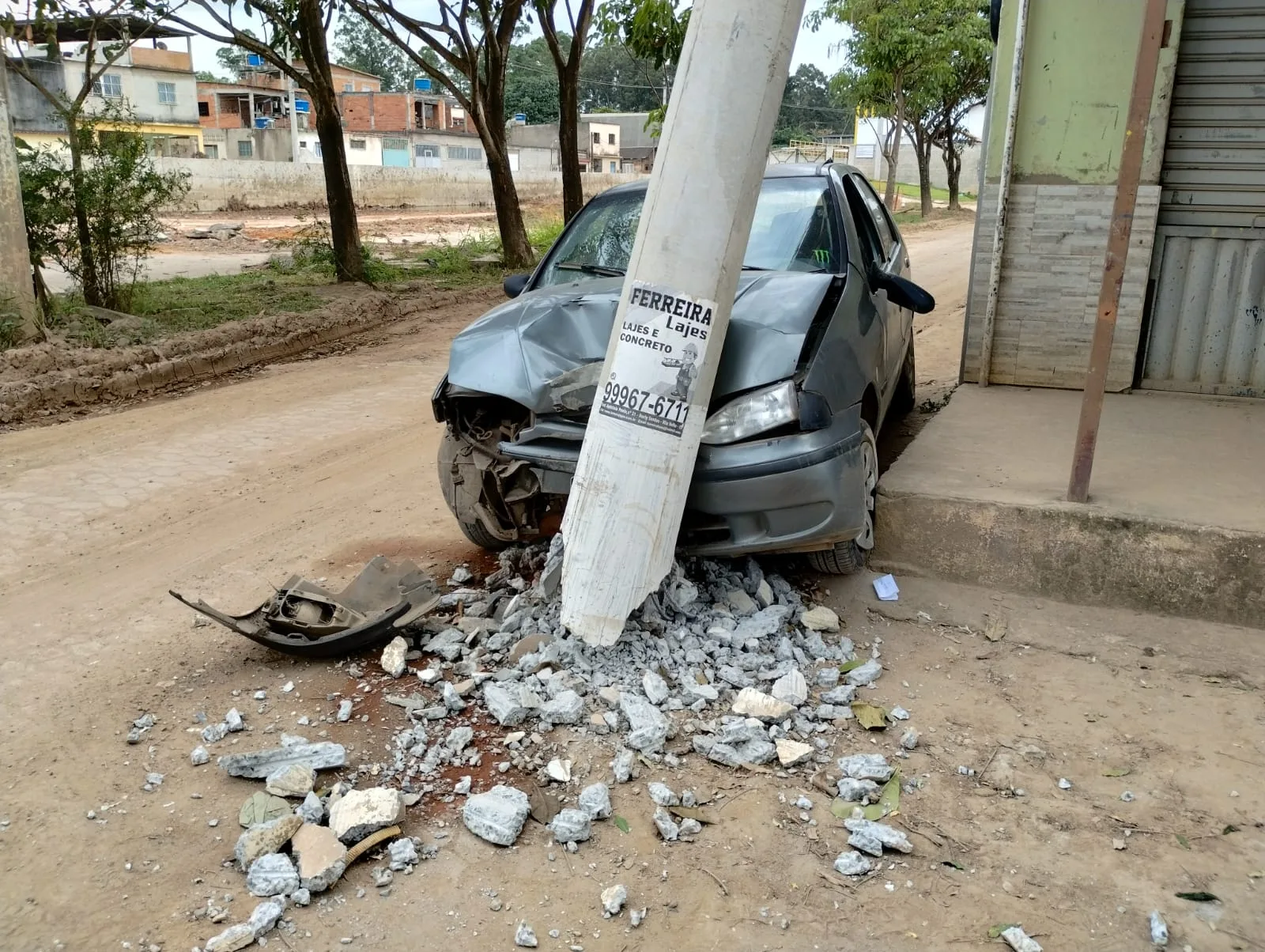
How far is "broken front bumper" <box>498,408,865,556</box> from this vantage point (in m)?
3.93

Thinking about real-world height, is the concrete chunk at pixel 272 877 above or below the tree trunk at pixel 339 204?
below

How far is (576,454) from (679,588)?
0.70m

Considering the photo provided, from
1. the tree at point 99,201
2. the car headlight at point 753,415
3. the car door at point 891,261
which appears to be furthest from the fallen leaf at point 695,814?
the tree at point 99,201

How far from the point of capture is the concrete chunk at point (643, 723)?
349 centimetres

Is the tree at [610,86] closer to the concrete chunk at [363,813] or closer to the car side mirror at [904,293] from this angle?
the car side mirror at [904,293]

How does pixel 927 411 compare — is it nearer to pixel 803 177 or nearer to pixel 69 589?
pixel 803 177

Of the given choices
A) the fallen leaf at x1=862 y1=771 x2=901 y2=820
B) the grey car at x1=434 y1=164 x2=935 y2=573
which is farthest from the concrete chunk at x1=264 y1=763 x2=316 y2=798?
the fallen leaf at x1=862 y1=771 x2=901 y2=820

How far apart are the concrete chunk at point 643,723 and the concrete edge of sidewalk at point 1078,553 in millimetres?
1697

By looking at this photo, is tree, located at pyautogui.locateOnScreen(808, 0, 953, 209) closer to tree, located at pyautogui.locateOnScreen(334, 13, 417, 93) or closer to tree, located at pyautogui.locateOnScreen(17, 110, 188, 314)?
tree, located at pyautogui.locateOnScreen(17, 110, 188, 314)

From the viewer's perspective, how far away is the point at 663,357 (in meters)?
3.79

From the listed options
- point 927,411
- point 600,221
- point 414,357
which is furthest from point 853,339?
point 414,357

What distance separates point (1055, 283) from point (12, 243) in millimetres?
8636

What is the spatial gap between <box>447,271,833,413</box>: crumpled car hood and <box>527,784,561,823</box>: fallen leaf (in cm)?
159

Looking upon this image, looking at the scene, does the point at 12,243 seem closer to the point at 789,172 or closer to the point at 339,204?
the point at 339,204
